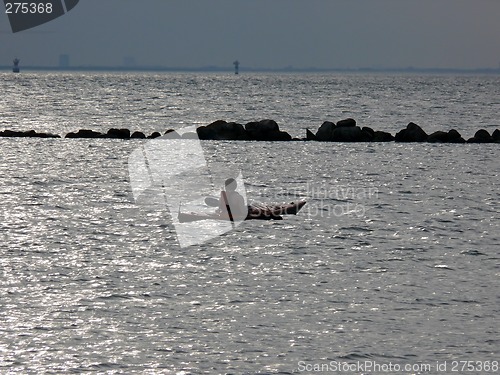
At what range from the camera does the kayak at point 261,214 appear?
30969mm

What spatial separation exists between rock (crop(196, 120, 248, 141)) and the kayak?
3528 centimetres

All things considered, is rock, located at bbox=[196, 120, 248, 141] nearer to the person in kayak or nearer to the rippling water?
the rippling water

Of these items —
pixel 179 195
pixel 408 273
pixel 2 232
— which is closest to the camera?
pixel 408 273

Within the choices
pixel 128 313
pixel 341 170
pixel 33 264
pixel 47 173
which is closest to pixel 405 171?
pixel 341 170

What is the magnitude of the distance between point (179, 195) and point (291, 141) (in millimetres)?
28659

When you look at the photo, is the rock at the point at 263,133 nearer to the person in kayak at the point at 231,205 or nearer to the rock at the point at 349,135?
the rock at the point at 349,135

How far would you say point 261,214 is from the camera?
3222 centimetres

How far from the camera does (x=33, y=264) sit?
2397cm

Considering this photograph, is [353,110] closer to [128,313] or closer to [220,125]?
[220,125]

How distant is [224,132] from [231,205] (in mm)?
38568

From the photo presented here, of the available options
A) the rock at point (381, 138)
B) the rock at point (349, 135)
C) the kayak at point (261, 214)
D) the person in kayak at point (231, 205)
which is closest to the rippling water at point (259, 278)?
the kayak at point (261, 214)

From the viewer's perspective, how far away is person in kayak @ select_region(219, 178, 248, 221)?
31234mm
